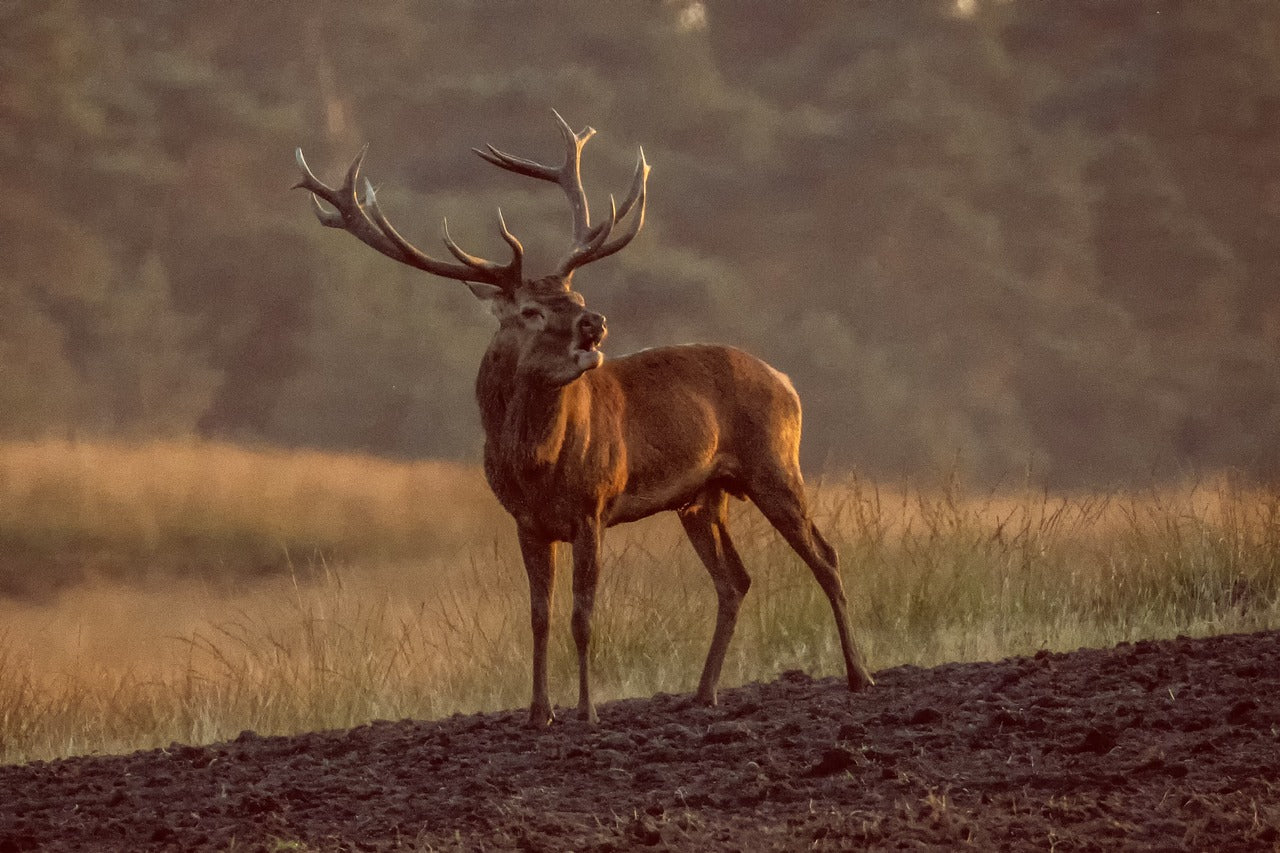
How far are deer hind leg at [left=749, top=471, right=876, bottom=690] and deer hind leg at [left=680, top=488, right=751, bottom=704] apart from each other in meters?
0.25

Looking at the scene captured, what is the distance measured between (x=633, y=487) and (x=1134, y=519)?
527cm

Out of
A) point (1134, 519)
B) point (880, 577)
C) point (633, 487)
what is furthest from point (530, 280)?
point (1134, 519)

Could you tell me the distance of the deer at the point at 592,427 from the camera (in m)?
7.11

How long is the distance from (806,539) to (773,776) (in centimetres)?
196

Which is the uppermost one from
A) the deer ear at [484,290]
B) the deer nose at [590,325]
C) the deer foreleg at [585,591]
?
the deer ear at [484,290]

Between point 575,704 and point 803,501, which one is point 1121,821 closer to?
point 803,501

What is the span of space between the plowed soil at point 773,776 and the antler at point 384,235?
1.95 meters

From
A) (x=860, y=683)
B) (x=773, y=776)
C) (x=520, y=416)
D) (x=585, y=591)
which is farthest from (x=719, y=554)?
(x=773, y=776)

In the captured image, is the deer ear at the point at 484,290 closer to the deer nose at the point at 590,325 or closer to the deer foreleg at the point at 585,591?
the deer nose at the point at 590,325

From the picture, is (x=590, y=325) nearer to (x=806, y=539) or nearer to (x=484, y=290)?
(x=484, y=290)

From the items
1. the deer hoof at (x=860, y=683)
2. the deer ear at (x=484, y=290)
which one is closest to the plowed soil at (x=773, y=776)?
the deer hoof at (x=860, y=683)

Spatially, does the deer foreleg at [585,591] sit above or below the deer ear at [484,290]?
below

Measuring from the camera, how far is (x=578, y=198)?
7.65 metres

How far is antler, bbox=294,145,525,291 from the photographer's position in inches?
282
